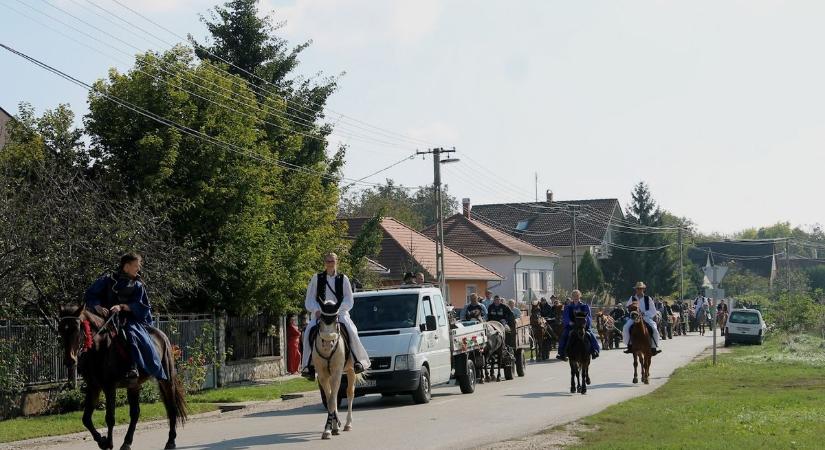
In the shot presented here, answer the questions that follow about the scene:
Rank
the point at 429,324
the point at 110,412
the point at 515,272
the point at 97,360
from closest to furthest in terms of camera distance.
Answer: the point at 97,360
the point at 110,412
the point at 429,324
the point at 515,272

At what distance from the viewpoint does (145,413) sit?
20.1 metres

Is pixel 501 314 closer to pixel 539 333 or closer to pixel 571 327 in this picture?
pixel 571 327

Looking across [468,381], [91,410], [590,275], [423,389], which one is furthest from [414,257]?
[91,410]

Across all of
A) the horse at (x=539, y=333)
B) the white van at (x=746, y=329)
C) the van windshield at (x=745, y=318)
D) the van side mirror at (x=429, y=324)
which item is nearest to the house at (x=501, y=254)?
the van windshield at (x=745, y=318)

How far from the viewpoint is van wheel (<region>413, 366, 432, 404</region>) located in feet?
66.7

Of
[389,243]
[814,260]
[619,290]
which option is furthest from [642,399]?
[814,260]

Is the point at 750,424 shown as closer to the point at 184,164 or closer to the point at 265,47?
the point at 184,164

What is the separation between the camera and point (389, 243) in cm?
5916

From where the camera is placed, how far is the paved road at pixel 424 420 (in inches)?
584

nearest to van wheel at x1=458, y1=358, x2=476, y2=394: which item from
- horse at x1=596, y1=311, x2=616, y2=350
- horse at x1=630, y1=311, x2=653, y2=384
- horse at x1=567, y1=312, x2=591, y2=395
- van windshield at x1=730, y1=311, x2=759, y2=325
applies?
horse at x1=567, y1=312, x2=591, y2=395

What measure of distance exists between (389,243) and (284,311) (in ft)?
92.3

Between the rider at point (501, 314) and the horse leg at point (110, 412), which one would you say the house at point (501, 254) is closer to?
the rider at point (501, 314)

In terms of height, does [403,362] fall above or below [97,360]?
below

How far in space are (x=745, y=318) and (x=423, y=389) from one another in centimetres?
3255
